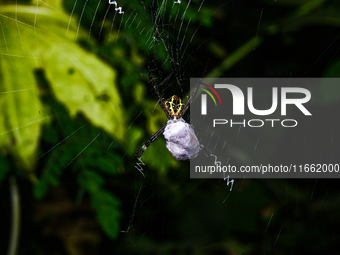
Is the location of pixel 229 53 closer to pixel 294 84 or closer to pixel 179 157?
pixel 294 84

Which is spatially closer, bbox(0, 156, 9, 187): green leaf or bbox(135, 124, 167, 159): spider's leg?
bbox(0, 156, 9, 187): green leaf

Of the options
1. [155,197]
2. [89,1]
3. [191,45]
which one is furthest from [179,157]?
[89,1]

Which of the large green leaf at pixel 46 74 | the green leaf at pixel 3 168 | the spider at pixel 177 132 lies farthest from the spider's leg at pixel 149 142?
the green leaf at pixel 3 168

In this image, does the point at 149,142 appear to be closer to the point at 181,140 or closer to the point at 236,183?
the point at 181,140

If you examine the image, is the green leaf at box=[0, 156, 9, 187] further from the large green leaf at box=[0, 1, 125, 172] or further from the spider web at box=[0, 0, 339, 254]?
the spider web at box=[0, 0, 339, 254]

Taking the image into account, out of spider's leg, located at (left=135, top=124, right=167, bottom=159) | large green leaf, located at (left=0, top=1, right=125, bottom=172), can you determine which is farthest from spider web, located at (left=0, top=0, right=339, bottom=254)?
large green leaf, located at (left=0, top=1, right=125, bottom=172)

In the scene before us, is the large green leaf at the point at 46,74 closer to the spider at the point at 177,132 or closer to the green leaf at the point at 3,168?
the green leaf at the point at 3,168
